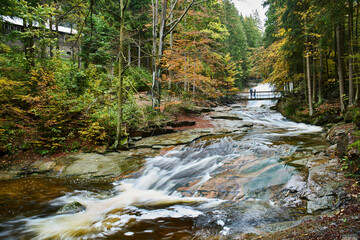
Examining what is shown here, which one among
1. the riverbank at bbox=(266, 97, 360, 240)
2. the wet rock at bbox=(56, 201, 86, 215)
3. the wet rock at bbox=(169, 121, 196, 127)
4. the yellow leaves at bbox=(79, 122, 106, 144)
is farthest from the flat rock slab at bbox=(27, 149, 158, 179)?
the riverbank at bbox=(266, 97, 360, 240)

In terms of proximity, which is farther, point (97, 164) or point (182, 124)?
point (182, 124)

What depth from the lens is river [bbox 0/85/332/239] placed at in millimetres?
4078

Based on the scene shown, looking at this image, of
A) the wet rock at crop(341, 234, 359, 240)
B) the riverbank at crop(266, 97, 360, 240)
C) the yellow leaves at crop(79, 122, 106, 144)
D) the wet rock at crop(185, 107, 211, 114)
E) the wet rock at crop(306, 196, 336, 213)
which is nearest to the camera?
the wet rock at crop(341, 234, 359, 240)

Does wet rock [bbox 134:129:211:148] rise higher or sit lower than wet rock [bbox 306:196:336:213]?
higher

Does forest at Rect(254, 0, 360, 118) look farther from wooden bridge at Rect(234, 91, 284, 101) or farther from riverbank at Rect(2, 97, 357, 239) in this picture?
riverbank at Rect(2, 97, 357, 239)

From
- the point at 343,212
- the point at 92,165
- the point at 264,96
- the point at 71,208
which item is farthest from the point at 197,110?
the point at 264,96

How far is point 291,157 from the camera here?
6.82m

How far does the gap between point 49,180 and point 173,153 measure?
4.98 meters

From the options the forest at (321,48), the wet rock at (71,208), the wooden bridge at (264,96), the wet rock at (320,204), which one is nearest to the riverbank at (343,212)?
the wet rock at (320,204)

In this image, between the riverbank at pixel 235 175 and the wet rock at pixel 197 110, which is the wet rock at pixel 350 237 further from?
the wet rock at pixel 197 110

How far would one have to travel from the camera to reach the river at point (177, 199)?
4.08 meters

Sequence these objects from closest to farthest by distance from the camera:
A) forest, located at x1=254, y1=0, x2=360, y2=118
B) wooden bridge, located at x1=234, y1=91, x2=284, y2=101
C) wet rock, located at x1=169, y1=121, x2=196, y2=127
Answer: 1. forest, located at x1=254, y1=0, x2=360, y2=118
2. wet rock, located at x1=169, y1=121, x2=196, y2=127
3. wooden bridge, located at x1=234, y1=91, x2=284, y2=101

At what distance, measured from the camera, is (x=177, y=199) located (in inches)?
221

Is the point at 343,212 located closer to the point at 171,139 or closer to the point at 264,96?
the point at 171,139
